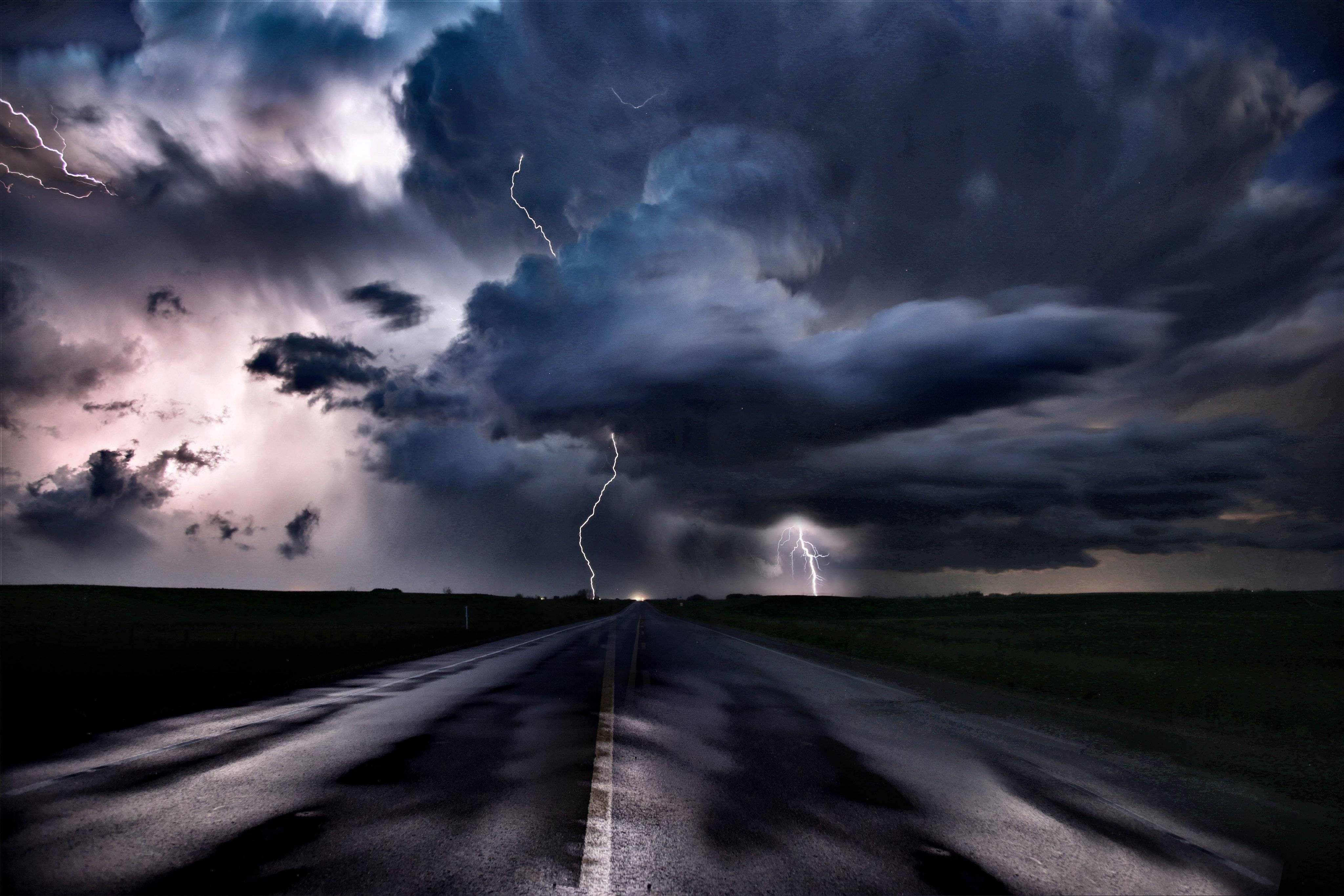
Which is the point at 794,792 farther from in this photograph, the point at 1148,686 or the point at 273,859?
the point at 1148,686

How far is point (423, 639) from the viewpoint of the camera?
3356 centimetres

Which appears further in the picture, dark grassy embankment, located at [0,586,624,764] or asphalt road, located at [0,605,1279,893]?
dark grassy embankment, located at [0,586,624,764]

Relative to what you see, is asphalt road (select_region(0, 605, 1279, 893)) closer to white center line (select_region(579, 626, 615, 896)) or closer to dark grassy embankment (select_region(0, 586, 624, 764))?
Answer: white center line (select_region(579, 626, 615, 896))

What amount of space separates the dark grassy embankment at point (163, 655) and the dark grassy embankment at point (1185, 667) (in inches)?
639

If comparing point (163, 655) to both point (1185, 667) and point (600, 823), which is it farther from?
point (1185, 667)

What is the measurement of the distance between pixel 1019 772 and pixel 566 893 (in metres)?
6.33

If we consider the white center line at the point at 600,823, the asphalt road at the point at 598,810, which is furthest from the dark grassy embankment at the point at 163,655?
the white center line at the point at 600,823

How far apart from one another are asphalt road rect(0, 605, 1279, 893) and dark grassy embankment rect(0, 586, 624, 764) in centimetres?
177

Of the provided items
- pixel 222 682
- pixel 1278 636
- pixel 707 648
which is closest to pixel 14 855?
pixel 222 682

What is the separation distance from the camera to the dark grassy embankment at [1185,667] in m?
10.6

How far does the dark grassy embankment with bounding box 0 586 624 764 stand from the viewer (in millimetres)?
11352

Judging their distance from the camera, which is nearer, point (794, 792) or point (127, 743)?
point (794, 792)

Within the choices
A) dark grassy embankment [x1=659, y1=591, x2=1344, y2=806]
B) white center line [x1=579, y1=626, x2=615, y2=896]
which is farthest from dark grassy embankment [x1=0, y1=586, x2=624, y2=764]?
dark grassy embankment [x1=659, y1=591, x2=1344, y2=806]

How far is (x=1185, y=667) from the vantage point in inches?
916
